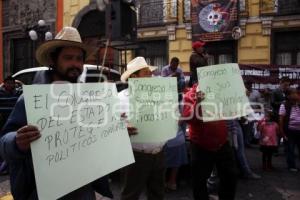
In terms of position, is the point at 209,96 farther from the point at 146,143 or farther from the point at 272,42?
the point at 272,42

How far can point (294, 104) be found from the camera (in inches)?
292

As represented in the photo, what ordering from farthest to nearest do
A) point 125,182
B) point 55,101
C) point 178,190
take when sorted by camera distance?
point 178,190
point 125,182
point 55,101

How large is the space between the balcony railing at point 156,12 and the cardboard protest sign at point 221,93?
11332 mm

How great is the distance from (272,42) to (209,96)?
403 inches

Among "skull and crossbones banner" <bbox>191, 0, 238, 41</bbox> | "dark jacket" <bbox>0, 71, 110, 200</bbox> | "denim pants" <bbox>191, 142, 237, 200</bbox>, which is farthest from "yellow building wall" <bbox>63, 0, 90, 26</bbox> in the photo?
"dark jacket" <bbox>0, 71, 110, 200</bbox>

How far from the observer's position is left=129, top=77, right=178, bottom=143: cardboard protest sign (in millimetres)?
3301

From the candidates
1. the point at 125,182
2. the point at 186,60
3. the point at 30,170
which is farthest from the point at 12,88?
the point at 186,60

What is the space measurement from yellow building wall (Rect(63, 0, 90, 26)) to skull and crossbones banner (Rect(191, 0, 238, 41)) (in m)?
5.70

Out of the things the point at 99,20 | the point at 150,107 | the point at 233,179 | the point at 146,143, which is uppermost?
the point at 99,20

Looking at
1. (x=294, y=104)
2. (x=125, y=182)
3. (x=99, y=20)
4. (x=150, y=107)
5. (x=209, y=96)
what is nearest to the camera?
(x=150, y=107)

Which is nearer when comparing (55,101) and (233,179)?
(55,101)

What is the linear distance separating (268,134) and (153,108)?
4.49 m

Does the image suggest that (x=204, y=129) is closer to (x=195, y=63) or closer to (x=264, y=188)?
(x=195, y=63)

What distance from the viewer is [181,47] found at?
591 inches
